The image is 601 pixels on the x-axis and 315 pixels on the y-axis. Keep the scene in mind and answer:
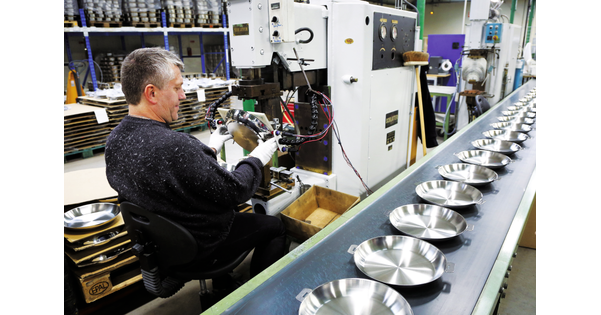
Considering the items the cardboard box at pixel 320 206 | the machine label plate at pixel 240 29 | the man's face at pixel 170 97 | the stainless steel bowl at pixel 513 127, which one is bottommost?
the cardboard box at pixel 320 206

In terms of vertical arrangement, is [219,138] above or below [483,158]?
above

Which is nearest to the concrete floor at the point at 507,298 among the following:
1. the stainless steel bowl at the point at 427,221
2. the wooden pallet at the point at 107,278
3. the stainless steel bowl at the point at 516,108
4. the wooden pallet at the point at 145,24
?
→ the wooden pallet at the point at 107,278

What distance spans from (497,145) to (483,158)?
250 mm

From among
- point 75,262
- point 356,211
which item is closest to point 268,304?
point 356,211

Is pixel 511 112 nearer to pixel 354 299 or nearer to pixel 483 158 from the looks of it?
pixel 483 158

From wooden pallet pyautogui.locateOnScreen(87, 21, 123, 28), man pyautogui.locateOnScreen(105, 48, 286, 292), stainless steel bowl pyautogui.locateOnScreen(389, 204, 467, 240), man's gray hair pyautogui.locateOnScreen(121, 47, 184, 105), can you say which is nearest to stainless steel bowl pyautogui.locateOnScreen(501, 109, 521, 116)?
stainless steel bowl pyautogui.locateOnScreen(389, 204, 467, 240)

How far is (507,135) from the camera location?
7.99ft

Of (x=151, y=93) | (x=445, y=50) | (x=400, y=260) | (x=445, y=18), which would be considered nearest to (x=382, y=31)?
(x=151, y=93)

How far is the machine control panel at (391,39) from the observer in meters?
2.54

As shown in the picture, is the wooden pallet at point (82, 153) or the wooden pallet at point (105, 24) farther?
the wooden pallet at point (105, 24)

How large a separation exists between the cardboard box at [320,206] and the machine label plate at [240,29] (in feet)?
3.40

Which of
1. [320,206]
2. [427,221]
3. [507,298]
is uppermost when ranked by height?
[427,221]

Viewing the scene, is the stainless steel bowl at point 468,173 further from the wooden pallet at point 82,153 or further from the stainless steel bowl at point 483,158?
the wooden pallet at point 82,153

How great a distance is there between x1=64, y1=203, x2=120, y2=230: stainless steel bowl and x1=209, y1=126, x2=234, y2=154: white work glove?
718 mm
